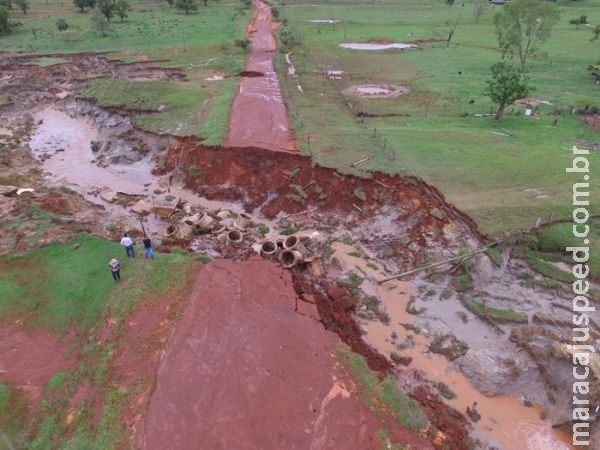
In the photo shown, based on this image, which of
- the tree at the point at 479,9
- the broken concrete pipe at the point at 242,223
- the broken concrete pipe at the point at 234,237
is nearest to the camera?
the broken concrete pipe at the point at 234,237

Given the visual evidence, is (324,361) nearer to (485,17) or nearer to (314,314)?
(314,314)

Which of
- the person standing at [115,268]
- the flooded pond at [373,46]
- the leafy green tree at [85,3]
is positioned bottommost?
the person standing at [115,268]

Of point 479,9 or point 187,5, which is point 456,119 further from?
point 187,5

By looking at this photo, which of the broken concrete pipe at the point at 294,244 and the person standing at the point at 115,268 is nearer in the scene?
the person standing at the point at 115,268

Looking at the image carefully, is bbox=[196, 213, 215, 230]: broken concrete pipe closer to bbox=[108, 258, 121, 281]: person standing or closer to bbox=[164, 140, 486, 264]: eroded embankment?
bbox=[164, 140, 486, 264]: eroded embankment

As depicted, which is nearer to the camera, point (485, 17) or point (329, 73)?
point (329, 73)

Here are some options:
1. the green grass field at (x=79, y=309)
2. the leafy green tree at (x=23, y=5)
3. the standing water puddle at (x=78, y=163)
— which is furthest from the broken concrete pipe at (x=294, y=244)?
the leafy green tree at (x=23, y=5)

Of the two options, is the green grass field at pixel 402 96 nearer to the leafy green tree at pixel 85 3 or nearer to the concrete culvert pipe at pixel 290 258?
the leafy green tree at pixel 85 3

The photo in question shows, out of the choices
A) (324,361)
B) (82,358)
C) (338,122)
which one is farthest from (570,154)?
(82,358)
